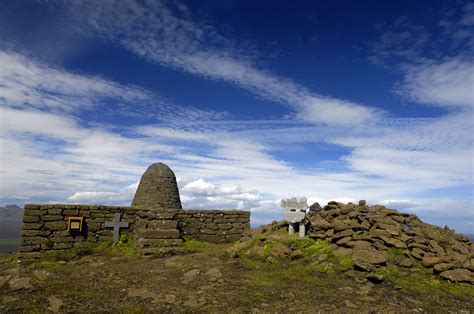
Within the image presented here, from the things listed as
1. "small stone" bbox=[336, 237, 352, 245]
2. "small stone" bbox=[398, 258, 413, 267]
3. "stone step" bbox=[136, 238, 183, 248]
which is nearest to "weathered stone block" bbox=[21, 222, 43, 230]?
"stone step" bbox=[136, 238, 183, 248]

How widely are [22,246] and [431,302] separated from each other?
1341 centimetres

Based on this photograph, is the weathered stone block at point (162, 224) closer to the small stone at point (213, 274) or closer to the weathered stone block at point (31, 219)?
the weathered stone block at point (31, 219)

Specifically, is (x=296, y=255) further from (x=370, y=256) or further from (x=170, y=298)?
(x=170, y=298)

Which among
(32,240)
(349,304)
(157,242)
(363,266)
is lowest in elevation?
(349,304)

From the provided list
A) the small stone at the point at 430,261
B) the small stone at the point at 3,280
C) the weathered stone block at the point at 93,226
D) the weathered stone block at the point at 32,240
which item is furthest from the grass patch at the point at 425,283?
the weathered stone block at the point at 32,240

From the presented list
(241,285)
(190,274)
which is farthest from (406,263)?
(190,274)

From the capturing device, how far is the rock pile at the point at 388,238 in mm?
9422

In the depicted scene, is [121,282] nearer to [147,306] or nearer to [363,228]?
[147,306]

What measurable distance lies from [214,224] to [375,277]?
9311 mm

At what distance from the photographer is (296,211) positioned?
12227 mm

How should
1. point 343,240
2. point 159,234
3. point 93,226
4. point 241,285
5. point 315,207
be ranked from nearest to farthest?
1. point 241,285
2. point 343,240
3. point 159,234
4. point 93,226
5. point 315,207

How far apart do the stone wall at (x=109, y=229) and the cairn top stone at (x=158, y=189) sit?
2362mm

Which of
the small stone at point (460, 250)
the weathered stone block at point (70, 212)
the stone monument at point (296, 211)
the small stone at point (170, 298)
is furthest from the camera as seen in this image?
the weathered stone block at point (70, 212)

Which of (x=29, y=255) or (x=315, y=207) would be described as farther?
(x=315, y=207)
